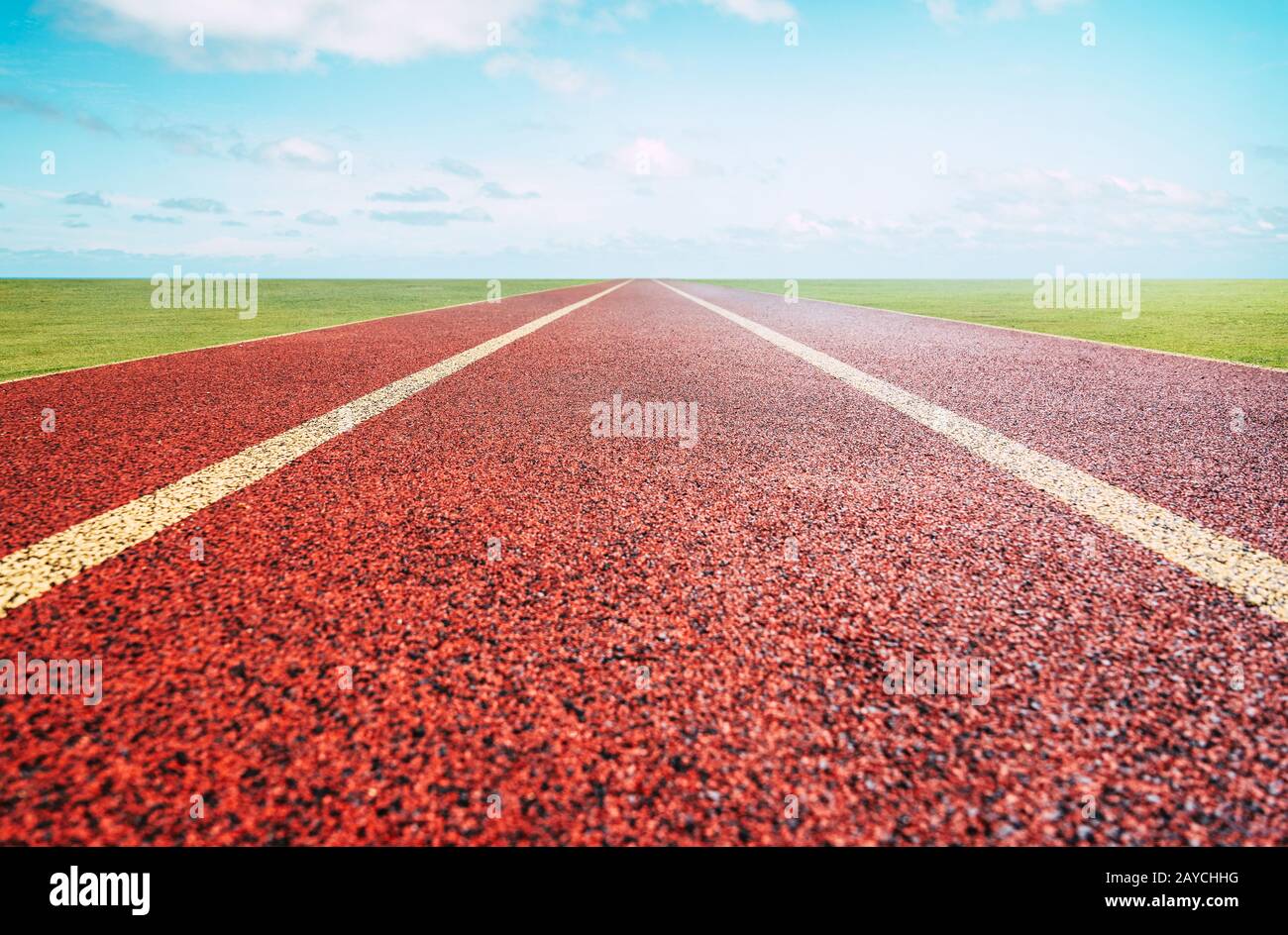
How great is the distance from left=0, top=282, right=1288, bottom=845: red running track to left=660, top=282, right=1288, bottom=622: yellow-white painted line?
0.38 feet

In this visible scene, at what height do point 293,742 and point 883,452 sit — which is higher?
point 883,452

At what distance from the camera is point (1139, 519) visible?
2.68 m

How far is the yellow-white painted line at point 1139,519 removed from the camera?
2.12 meters

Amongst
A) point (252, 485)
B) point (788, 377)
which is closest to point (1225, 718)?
point (252, 485)

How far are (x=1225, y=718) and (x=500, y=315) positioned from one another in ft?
47.2

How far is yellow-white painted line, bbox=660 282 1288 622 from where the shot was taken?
6.94 feet

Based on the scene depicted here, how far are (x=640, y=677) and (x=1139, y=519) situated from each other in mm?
2224

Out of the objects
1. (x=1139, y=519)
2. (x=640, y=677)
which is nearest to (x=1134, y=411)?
(x=1139, y=519)

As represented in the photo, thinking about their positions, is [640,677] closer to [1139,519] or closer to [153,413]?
[1139,519]

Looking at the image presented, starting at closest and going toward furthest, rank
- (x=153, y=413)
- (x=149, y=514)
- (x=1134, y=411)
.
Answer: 1. (x=149, y=514)
2. (x=153, y=413)
3. (x=1134, y=411)

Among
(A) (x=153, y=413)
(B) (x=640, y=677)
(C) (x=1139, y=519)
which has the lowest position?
(B) (x=640, y=677)

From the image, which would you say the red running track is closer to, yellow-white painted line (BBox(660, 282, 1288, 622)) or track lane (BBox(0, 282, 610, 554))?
yellow-white painted line (BBox(660, 282, 1288, 622))
